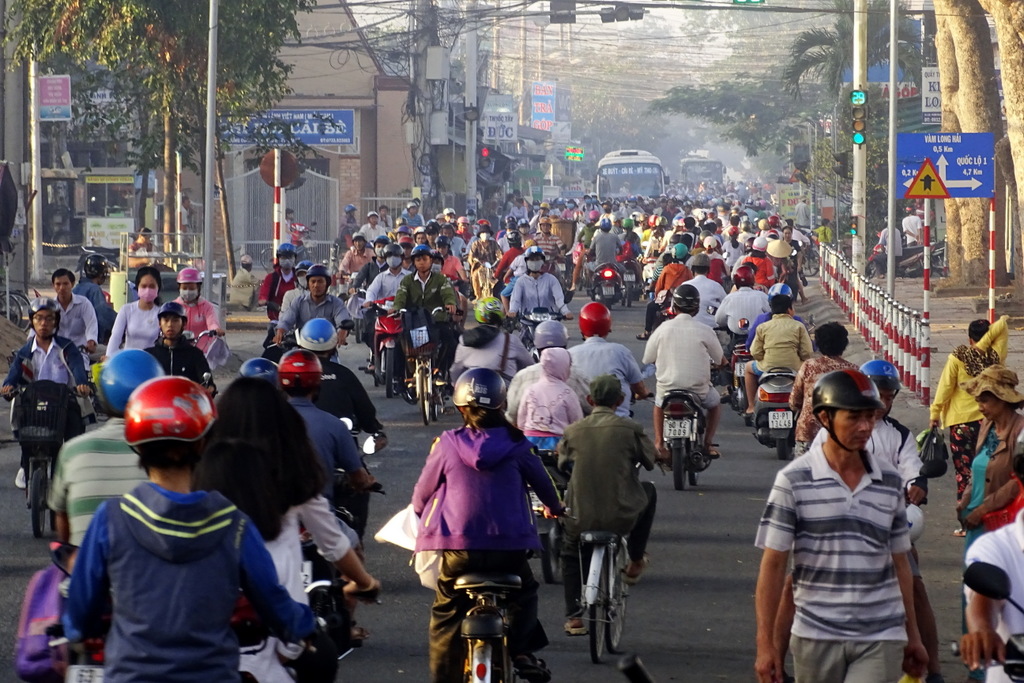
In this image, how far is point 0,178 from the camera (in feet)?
64.8

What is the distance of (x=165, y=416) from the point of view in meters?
3.95

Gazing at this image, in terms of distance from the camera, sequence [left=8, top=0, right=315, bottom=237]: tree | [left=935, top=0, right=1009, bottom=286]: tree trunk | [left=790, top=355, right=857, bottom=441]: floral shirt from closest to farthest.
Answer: [left=790, top=355, right=857, bottom=441]: floral shirt, [left=8, top=0, right=315, bottom=237]: tree, [left=935, top=0, right=1009, bottom=286]: tree trunk

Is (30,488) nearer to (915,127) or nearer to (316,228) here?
(915,127)

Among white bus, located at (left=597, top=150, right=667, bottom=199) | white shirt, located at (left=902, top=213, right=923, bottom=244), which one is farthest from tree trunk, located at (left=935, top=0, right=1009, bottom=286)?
white bus, located at (left=597, top=150, right=667, bottom=199)

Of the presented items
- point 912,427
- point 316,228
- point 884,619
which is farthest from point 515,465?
point 316,228

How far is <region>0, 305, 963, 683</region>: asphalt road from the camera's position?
779cm

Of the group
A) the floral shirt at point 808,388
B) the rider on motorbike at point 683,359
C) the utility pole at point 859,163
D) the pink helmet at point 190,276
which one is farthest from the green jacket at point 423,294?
the utility pole at point 859,163

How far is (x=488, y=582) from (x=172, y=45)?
22082 millimetres

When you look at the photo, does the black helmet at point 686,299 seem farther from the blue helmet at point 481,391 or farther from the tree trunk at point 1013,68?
the tree trunk at point 1013,68

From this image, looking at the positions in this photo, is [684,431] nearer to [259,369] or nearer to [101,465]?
[259,369]

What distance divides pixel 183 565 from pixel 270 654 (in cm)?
69

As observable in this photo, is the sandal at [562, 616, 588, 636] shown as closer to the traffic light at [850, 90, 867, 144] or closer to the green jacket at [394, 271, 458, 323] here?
the green jacket at [394, 271, 458, 323]

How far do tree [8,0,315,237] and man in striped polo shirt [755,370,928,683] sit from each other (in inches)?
813

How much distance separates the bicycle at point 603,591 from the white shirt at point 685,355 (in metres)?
4.58
